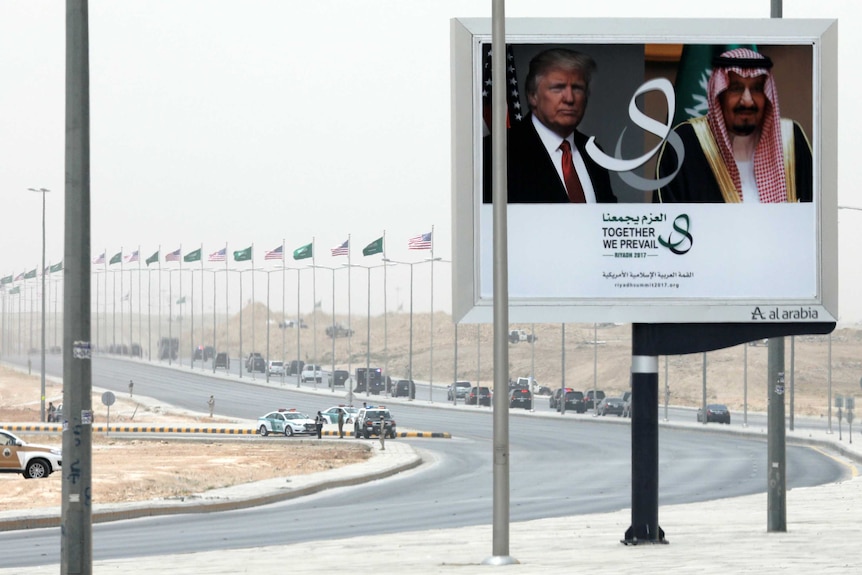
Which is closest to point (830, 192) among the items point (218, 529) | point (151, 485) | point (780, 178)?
point (780, 178)

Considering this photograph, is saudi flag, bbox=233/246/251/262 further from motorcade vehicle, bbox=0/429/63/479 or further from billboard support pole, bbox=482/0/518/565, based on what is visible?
billboard support pole, bbox=482/0/518/565

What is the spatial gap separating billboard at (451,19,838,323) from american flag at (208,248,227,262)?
8964 centimetres

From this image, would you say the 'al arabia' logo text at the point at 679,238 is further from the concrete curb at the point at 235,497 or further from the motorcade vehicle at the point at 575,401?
the motorcade vehicle at the point at 575,401

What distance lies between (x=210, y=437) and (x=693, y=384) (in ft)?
328

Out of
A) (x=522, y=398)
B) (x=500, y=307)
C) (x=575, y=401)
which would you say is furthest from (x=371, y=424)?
(x=500, y=307)

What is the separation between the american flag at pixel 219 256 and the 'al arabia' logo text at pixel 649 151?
89.8 meters

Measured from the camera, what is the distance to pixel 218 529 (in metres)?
25.3

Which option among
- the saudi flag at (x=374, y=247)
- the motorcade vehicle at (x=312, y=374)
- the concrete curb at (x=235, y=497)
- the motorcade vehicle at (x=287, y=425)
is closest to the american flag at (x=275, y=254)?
the saudi flag at (x=374, y=247)

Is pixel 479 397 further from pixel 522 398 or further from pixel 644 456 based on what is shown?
pixel 644 456

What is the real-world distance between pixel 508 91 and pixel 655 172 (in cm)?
217

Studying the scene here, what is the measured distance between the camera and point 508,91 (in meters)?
17.4

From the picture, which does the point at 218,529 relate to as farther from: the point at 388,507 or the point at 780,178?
the point at 780,178

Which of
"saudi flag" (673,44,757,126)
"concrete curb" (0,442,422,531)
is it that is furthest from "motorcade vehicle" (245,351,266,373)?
"saudi flag" (673,44,757,126)

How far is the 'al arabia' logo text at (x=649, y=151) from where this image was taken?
17.5m
